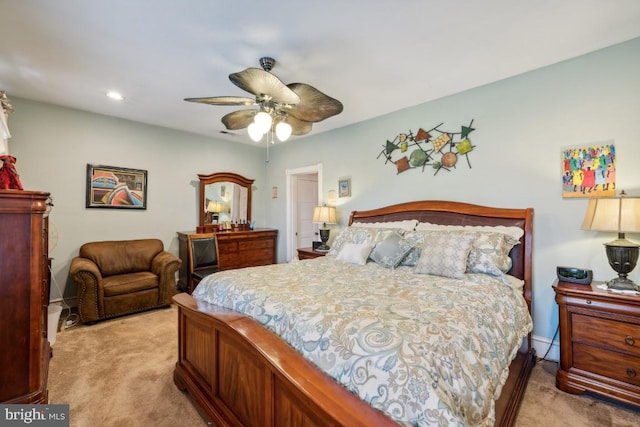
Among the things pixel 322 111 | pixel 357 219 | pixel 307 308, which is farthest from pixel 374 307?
pixel 357 219

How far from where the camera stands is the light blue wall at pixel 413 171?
232 centimetres

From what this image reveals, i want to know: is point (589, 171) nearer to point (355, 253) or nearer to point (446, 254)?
point (446, 254)

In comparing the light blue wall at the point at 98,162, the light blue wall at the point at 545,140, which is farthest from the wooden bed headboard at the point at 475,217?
the light blue wall at the point at 98,162

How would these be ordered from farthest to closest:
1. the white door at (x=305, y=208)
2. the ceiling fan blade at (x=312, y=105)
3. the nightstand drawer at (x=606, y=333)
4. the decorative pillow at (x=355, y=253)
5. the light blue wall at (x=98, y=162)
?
1. the white door at (x=305, y=208)
2. the light blue wall at (x=98, y=162)
3. the decorative pillow at (x=355, y=253)
4. the ceiling fan blade at (x=312, y=105)
5. the nightstand drawer at (x=606, y=333)

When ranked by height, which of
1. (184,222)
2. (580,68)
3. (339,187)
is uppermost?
(580,68)

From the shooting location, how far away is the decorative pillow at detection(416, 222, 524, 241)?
8.28 ft

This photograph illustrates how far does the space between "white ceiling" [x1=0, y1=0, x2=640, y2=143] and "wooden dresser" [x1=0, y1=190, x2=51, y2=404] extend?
133 cm

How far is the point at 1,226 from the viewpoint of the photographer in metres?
1.54

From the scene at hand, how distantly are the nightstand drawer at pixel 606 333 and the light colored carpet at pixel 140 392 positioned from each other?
0.41 meters

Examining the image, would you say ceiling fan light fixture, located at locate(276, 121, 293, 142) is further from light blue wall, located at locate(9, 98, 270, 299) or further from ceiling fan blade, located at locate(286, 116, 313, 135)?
light blue wall, located at locate(9, 98, 270, 299)

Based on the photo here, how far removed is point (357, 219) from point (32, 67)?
12.2 feet

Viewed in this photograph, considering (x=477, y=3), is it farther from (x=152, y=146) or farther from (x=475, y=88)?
(x=152, y=146)

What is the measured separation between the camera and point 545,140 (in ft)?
8.34

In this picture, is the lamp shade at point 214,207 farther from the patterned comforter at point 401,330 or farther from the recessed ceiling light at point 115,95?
the patterned comforter at point 401,330
